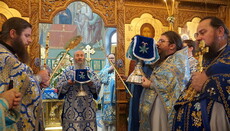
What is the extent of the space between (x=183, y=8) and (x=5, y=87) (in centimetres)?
515

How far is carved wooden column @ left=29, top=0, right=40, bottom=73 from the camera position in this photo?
16.0 ft

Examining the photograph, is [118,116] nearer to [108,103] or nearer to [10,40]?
[108,103]

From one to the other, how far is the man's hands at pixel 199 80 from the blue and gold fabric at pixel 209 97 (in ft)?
0.09

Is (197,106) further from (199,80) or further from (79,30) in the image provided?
(79,30)

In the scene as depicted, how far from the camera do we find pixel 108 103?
246 inches

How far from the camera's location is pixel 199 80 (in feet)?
6.19

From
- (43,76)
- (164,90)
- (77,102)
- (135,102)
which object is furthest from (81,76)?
(164,90)

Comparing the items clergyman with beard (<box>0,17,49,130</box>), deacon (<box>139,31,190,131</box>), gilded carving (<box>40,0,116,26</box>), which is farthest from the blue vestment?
gilded carving (<box>40,0,116,26</box>)

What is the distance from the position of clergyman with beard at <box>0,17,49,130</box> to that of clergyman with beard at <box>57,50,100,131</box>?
6.01 feet

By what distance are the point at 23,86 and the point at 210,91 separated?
1.60 m

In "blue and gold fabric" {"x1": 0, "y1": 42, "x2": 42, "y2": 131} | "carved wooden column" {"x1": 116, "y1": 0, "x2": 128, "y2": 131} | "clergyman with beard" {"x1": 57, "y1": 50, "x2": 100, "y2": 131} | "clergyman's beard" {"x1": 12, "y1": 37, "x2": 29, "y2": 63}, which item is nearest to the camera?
"blue and gold fabric" {"x1": 0, "y1": 42, "x2": 42, "y2": 131}

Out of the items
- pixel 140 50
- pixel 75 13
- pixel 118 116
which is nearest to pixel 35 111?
pixel 140 50

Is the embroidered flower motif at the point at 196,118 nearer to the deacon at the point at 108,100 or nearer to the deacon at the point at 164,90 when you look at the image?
the deacon at the point at 164,90

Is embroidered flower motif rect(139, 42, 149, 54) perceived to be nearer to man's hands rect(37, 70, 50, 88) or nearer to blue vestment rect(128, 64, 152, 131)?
blue vestment rect(128, 64, 152, 131)
